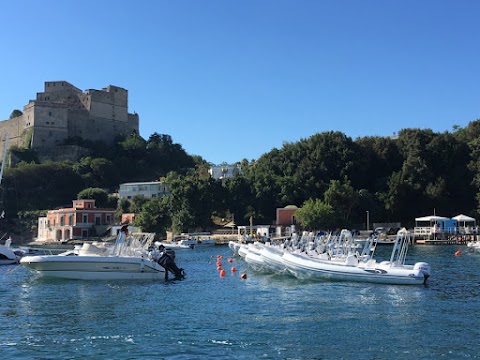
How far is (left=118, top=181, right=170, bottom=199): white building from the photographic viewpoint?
373 feet

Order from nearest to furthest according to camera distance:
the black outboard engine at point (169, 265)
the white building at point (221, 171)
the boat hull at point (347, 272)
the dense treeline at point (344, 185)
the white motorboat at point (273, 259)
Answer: the boat hull at point (347, 272)
the black outboard engine at point (169, 265)
the white motorboat at point (273, 259)
the dense treeline at point (344, 185)
the white building at point (221, 171)

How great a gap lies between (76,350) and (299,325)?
744 centimetres

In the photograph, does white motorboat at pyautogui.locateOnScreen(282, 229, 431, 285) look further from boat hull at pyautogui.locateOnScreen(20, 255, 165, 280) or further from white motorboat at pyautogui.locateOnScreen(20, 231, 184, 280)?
boat hull at pyautogui.locateOnScreen(20, 255, 165, 280)

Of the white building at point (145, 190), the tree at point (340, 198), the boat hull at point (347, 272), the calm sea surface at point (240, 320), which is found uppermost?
the white building at point (145, 190)

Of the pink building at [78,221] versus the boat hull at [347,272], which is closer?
the boat hull at [347,272]

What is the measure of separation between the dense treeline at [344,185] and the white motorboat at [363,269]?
159ft

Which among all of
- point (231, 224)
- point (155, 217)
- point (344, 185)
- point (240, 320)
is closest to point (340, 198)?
point (344, 185)

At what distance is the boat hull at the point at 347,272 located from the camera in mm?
29250

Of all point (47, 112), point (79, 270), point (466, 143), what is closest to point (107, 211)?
point (47, 112)

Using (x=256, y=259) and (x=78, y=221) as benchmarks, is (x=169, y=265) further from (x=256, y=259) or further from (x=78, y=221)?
(x=78, y=221)

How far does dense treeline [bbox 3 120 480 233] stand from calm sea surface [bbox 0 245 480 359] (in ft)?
175

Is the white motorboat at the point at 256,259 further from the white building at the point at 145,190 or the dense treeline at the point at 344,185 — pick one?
the white building at the point at 145,190

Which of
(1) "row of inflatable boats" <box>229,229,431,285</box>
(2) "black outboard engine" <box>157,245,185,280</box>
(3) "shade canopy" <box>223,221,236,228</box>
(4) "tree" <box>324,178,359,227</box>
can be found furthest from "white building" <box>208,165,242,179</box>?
(2) "black outboard engine" <box>157,245,185,280</box>

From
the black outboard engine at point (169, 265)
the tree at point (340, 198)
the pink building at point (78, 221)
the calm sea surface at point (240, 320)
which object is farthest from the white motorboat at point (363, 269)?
the pink building at point (78, 221)
